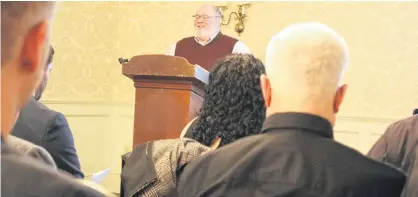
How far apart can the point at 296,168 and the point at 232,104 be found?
567 mm

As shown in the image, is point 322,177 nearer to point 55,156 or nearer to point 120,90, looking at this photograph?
point 55,156

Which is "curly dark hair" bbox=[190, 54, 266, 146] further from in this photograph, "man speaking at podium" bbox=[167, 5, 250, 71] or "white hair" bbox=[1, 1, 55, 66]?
"man speaking at podium" bbox=[167, 5, 250, 71]

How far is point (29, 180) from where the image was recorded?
63cm

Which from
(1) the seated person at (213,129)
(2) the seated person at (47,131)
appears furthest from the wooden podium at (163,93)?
(1) the seated person at (213,129)

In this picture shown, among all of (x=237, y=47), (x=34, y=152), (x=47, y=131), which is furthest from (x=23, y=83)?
(x=237, y=47)

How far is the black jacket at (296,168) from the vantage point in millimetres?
1173

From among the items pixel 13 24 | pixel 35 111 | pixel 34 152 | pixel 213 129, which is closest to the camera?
pixel 13 24

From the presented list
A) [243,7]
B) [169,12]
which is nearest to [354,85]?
[243,7]

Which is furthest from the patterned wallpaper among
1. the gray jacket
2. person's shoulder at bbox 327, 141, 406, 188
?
the gray jacket

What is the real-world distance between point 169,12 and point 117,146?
1288mm

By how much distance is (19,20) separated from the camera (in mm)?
602

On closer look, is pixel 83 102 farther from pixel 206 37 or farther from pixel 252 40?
pixel 252 40

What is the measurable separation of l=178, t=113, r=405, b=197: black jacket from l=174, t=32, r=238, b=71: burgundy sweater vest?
3094mm

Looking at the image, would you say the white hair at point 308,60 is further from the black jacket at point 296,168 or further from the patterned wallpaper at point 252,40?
the patterned wallpaper at point 252,40
